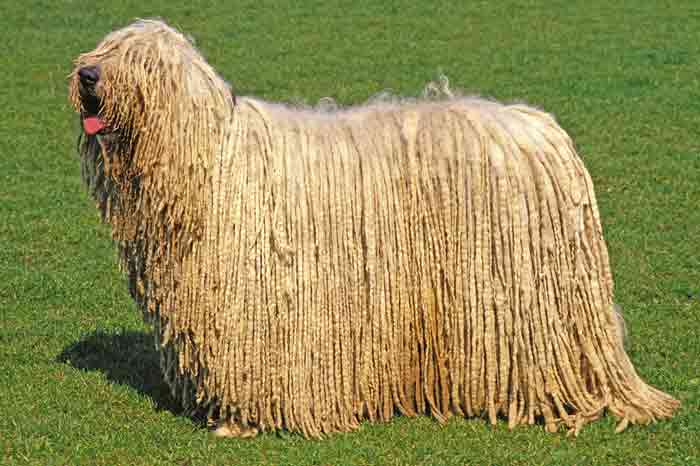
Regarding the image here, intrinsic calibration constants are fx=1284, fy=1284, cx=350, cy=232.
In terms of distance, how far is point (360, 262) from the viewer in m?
6.08

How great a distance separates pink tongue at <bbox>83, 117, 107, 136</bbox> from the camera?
5.74 m

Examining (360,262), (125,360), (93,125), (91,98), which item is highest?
(91,98)

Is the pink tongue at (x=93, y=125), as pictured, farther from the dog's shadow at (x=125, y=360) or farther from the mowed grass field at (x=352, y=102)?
the dog's shadow at (x=125, y=360)

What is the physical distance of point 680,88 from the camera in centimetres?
1456

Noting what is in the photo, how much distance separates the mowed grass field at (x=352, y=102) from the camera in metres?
6.12

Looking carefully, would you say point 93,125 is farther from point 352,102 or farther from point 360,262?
point 352,102

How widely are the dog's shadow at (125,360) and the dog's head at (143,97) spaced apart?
5.31 ft

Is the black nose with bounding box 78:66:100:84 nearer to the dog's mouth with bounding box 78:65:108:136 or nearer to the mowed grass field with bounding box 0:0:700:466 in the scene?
the dog's mouth with bounding box 78:65:108:136

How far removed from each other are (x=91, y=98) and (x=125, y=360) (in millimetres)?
2160

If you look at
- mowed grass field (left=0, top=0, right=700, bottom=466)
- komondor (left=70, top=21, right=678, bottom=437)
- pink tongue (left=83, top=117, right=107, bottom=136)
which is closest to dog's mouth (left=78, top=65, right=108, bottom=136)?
pink tongue (left=83, top=117, right=107, bottom=136)

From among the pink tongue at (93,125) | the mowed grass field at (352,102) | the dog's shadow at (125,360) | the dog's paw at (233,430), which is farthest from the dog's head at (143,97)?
the dog's shadow at (125,360)

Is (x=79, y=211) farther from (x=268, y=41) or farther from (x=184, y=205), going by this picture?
(x=268, y=41)

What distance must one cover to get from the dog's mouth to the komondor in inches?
4.2

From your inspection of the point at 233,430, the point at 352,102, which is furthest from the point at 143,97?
the point at 352,102
